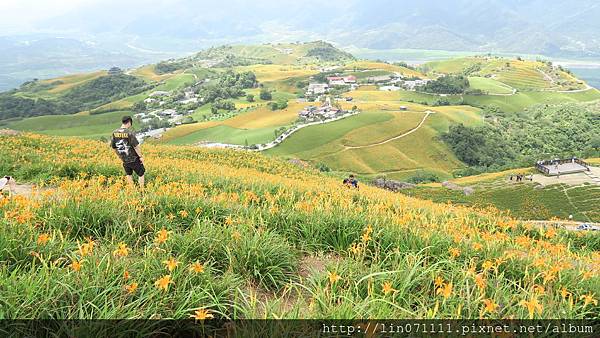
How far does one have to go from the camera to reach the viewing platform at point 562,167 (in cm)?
6091

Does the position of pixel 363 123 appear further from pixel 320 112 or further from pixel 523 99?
pixel 523 99

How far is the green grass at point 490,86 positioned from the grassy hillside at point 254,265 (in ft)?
632

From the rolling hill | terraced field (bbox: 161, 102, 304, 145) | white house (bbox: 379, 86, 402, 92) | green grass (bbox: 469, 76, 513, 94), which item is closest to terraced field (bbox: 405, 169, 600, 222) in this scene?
the rolling hill

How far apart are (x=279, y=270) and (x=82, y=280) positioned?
76.5 inches

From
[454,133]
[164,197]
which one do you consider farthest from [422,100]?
[164,197]

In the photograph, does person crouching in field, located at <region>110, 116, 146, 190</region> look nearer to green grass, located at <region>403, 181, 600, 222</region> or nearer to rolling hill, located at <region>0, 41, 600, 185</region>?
green grass, located at <region>403, 181, 600, 222</region>

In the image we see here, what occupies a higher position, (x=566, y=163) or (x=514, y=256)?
(x=514, y=256)

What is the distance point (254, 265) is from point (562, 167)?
7357 centimetres

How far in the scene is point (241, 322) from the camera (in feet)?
10.4

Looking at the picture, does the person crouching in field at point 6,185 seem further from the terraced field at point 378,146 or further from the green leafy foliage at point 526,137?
the green leafy foliage at point 526,137

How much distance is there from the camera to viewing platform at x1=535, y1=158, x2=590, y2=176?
60.9 metres

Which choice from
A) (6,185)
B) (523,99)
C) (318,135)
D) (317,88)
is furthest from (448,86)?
(6,185)

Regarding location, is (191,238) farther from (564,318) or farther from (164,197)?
(564,318)

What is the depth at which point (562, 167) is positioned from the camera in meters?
62.8
